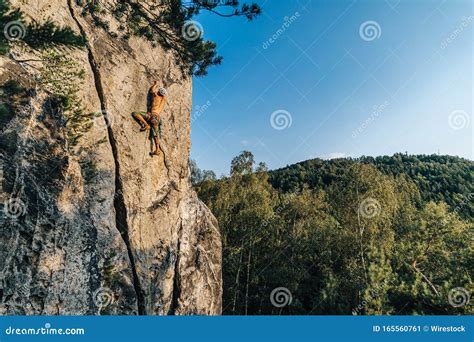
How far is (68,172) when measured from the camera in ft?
25.3

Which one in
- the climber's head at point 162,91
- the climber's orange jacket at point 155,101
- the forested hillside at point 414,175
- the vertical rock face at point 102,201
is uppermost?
the forested hillside at point 414,175

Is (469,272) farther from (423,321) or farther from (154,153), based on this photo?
(154,153)

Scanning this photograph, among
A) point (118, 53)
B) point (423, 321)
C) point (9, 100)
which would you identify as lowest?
point (423, 321)

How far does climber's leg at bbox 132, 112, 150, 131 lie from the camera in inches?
553

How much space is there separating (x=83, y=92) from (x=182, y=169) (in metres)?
6.44

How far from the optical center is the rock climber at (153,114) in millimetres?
14258

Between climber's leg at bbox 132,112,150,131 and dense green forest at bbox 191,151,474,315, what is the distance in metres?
13.2

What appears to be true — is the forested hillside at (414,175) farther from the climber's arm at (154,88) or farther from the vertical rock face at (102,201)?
the climber's arm at (154,88)

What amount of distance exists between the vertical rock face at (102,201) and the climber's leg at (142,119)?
0.28 meters

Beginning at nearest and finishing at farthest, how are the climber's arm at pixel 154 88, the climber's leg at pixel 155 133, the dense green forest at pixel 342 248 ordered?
the climber's leg at pixel 155 133 < the climber's arm at pixel 154 88 < the dense green forest at pixel 342 248

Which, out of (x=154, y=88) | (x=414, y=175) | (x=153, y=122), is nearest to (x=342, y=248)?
(x=153, y=122)

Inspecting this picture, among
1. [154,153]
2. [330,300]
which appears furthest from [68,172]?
[330,300]

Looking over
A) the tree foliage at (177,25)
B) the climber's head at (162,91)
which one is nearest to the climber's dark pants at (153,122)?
the climber's head at (162,91)

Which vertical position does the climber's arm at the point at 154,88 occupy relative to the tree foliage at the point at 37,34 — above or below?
above
